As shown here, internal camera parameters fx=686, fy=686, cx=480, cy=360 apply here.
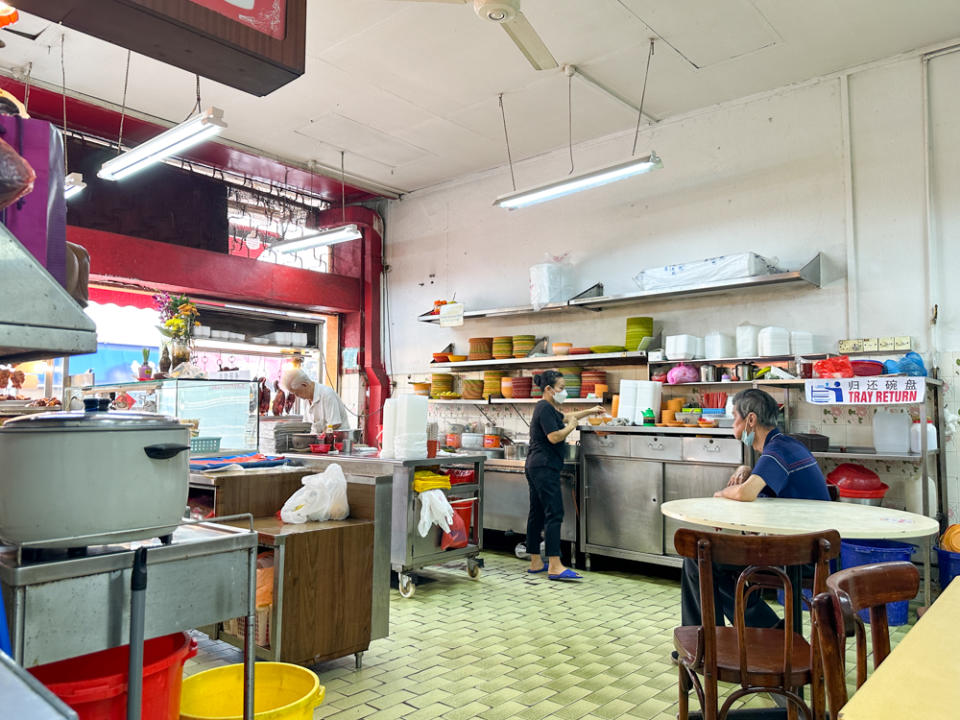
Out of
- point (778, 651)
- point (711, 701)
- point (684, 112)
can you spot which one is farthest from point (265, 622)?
point (684, 112)

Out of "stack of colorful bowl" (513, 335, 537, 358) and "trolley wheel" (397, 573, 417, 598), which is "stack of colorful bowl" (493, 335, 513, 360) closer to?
"stack of colorful bowl" (513, 335, 537, 358)

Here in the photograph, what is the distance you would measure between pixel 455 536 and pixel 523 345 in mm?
2762

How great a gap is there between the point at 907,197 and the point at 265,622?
5.65 metres

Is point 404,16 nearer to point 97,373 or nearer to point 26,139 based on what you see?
point 26,139

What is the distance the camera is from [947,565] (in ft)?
15.1

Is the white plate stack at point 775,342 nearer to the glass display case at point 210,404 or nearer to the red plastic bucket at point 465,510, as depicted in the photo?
the red plastic bucket at point 465,510

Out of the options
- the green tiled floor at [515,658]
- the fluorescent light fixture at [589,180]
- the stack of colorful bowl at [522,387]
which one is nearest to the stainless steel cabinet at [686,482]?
the green tiled floor at [515,658]

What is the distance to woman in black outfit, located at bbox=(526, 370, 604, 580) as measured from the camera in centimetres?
571

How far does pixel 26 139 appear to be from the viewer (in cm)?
140

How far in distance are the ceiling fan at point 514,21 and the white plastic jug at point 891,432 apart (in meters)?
3.62

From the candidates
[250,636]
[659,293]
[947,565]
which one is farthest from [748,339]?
[250,636]

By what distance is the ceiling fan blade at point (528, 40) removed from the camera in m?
3.63

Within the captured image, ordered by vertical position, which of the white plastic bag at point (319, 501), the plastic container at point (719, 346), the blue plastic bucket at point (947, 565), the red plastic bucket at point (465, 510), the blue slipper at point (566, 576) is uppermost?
the plastic container at point (719, 346)

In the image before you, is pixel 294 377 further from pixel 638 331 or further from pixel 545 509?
pixel 638 331
